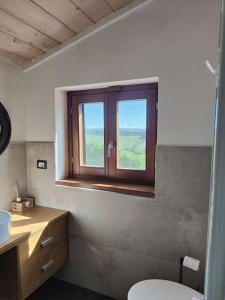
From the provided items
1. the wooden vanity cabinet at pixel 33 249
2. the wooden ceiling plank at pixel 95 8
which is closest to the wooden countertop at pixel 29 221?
the wooden vanity cabinet at pixel 33 249

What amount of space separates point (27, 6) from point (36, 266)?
1.72 m

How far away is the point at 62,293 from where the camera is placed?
5.98 feet

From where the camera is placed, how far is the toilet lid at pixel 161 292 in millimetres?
1215

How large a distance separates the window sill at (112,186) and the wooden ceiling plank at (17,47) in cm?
109

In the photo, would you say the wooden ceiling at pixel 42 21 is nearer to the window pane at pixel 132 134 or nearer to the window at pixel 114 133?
the window at pixel 114 133

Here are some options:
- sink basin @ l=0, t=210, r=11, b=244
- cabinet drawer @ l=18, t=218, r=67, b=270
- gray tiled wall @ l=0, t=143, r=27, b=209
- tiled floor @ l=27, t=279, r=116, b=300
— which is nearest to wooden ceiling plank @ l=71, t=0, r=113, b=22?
gray tiled wall @ l=0, t=143, r=27, b=209

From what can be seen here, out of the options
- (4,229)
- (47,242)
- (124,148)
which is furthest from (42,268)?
(124,148)

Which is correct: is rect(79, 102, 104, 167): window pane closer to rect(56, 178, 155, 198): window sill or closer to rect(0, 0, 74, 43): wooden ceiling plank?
rect(56, 178, 155, 198): window sill

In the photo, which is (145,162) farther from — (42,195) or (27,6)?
(27,6)

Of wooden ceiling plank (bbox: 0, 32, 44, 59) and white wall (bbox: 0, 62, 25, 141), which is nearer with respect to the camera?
wooden ceiling plank (bbox: 0, 32, 44, 59)

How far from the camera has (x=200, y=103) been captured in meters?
1.36

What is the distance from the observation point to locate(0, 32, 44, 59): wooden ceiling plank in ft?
5.04

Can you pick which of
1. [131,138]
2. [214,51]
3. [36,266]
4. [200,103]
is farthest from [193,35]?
[36,266]

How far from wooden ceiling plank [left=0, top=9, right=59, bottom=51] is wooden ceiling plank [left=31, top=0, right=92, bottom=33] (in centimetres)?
20
